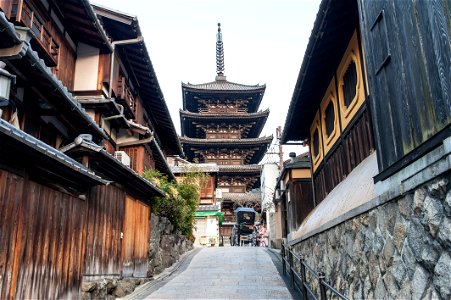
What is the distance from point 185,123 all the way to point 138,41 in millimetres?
30012

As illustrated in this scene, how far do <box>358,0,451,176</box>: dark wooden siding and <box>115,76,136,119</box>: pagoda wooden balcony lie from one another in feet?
37.1

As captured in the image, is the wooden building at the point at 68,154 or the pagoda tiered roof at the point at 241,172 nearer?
the wooden building at the point at 68,154

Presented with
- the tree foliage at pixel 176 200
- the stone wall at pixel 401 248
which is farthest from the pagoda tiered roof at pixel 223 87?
the stone wall at pixel 401 248

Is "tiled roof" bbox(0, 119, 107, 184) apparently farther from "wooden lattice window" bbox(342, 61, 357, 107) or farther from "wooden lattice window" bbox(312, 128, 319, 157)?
Result: "wooden lattice window" bbox(312, 128, 319, 157)

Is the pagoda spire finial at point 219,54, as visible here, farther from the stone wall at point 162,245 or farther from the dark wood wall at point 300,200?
the stone wall at point 162,245

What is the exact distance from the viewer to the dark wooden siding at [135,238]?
41.0 ft

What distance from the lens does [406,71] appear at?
200 inches

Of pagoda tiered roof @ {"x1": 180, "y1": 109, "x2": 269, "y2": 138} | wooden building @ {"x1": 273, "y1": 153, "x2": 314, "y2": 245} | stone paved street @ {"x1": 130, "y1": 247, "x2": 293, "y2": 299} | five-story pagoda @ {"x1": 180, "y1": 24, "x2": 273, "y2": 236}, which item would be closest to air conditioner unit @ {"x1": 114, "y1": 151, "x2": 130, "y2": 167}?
stone paved street @ {"x1": 130, "y1": 247, "x2": 293, "y2": 299}

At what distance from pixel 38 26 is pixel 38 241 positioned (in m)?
6.59

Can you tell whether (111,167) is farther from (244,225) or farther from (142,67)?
(244,225)

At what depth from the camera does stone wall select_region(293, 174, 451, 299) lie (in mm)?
3953

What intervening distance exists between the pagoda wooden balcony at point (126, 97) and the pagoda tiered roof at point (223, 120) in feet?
81.5

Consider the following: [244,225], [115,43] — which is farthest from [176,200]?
[244,225]

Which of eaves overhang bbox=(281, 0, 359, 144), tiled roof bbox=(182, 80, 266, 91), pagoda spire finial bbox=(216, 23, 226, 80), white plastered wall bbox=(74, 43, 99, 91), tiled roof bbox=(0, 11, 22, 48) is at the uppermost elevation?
pagoda spire finial bbox=(216, 23, 226, 80)
